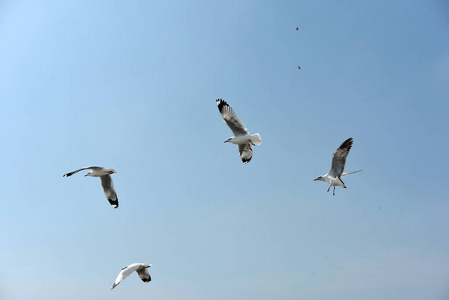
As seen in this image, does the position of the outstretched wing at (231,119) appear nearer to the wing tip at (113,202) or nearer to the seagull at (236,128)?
the seagull at (236,128)

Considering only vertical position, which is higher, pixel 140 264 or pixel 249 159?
pixel 249 159

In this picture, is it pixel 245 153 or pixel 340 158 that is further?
pixel 245 153

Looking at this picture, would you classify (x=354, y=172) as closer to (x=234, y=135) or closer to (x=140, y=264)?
(x=234, y=135)

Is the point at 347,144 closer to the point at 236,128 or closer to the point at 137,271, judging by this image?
the point at 236,128

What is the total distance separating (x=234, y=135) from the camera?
17891mm

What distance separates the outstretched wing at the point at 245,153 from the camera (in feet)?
61.0

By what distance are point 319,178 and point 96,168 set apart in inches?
352

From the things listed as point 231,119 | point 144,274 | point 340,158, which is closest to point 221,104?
point 231,119

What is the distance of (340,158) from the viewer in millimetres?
18547

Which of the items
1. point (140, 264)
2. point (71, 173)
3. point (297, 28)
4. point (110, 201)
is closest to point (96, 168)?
point (71, 173)

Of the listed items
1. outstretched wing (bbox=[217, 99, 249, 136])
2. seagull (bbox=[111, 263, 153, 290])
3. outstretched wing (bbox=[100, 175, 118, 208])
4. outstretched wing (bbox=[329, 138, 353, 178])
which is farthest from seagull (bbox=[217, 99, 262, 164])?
seagull (bbox=[111, 263, 153, 290])

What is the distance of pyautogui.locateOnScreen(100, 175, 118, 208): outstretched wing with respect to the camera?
18109mm

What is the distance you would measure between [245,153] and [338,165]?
3747 mm

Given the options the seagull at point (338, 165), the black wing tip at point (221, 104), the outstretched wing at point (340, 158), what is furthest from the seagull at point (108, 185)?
the outstretched wing at point (340, 158)
